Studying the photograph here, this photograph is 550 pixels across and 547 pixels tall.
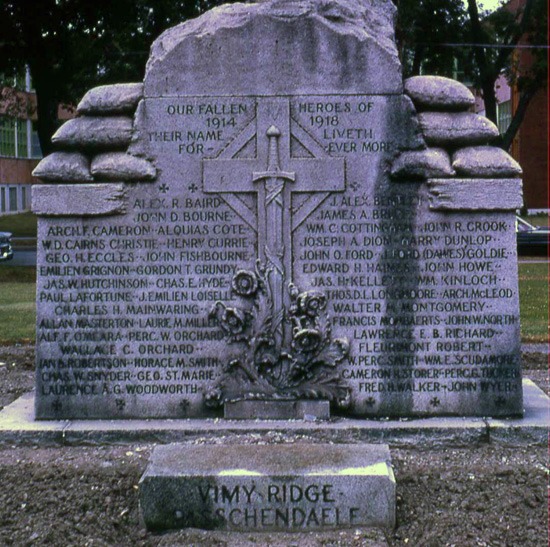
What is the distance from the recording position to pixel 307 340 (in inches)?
245

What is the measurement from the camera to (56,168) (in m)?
6.30

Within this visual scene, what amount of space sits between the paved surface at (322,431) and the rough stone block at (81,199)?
1.25 metres

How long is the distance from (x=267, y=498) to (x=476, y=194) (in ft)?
7.67

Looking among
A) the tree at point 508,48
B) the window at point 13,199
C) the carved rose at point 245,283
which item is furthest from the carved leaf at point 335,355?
the window at point 13,199

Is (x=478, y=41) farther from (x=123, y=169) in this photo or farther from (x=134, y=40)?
(x=123, y=169)

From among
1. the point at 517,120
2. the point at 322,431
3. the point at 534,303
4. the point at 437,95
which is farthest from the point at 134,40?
the point at 322,431

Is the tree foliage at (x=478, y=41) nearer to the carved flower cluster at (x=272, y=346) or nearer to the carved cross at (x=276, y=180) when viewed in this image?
the carved cross at (x=276, y=180)

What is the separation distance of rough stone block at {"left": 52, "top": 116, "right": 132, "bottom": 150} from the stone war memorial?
47mm

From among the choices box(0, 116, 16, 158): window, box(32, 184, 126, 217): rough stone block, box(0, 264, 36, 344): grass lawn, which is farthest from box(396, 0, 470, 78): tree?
box(0, 116, 16, 158): window

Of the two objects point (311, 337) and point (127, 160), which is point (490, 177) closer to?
point (311, 337)

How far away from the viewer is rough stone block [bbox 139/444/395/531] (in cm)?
482

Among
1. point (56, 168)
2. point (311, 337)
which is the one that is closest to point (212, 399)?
point (311, 337)

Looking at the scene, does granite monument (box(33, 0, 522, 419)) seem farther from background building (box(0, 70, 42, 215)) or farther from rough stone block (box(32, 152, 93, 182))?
background building (box(0, 70, 42, 215))

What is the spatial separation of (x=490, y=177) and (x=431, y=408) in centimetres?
140
